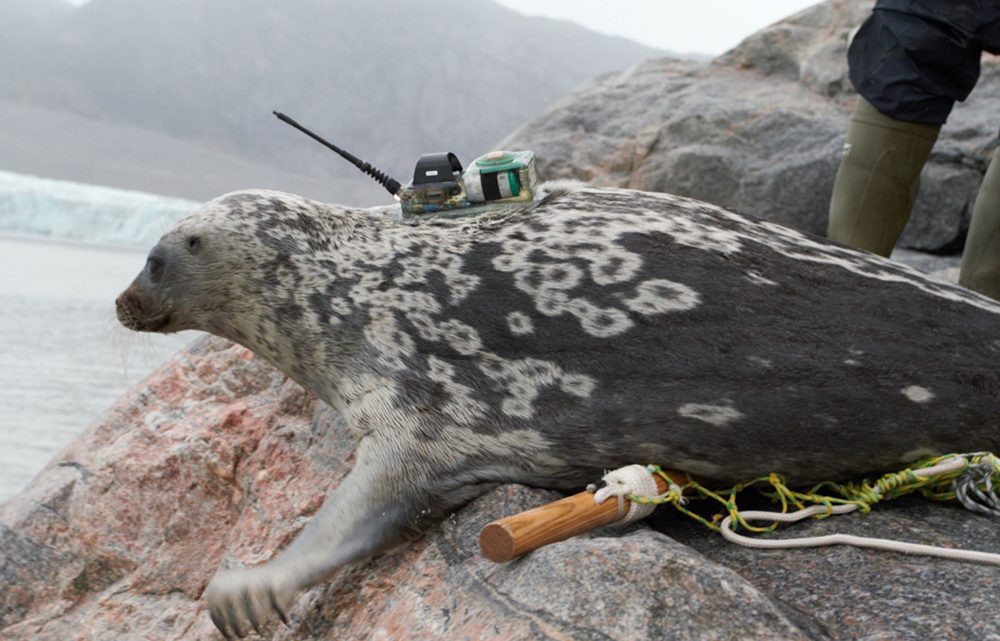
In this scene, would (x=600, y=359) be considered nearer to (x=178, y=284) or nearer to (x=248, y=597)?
(x=248, y=597)

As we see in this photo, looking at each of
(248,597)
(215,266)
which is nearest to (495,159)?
(215,266)

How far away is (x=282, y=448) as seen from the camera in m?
2.60

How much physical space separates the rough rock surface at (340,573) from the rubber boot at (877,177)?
4.34 ft

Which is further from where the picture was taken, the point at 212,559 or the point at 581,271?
the point at 212,559

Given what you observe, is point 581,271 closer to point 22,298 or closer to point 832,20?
point 832,20

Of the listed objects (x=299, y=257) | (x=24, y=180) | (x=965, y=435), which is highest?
(x=299, y=257)

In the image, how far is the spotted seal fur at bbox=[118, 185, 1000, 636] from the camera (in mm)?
1791

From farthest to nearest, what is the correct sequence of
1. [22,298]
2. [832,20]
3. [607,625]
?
[22,298]
[832,20]
[607,625]

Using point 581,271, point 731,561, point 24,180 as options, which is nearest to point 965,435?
point 731,561

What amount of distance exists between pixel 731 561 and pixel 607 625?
14.4 inches

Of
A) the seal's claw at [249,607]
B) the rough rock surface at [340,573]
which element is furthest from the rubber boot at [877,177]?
the seal's claw at [249,607]

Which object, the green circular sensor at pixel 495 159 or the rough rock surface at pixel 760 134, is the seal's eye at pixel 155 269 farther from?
the rough rock surface at pixel 760 134

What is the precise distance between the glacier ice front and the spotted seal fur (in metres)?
10.5

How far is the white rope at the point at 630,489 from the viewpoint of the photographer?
1.66 metres
